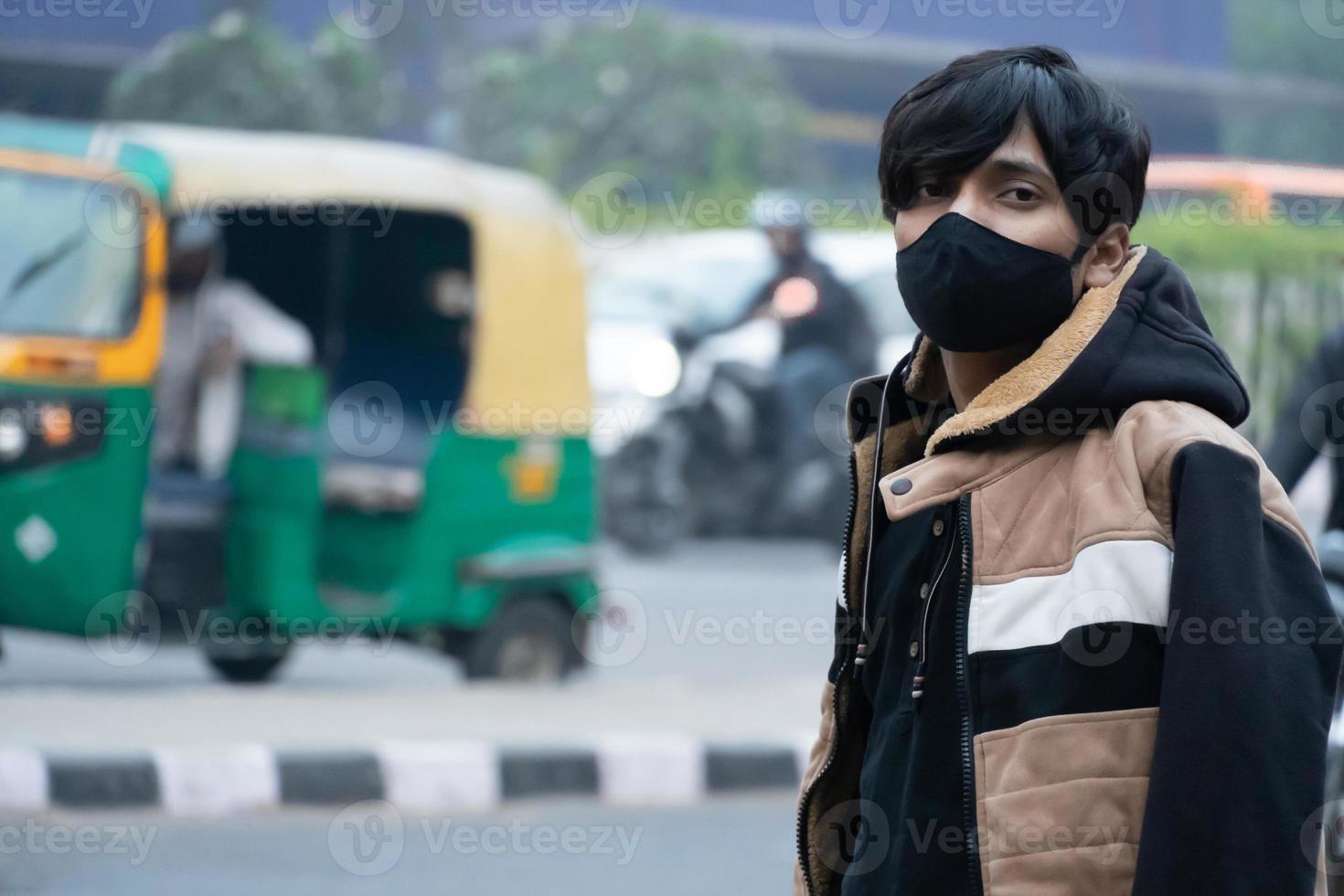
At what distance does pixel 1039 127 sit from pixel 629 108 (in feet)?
47.9

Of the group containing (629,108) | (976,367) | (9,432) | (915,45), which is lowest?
(9,432)

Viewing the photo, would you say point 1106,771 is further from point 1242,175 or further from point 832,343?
point 1242,175

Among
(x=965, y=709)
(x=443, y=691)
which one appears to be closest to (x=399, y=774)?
(x=443, y=691)

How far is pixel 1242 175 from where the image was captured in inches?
464

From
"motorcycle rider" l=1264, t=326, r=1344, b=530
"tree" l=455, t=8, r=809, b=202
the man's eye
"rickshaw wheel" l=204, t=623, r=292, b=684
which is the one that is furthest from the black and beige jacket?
"tree" l=455, t=8, r=809, b=202

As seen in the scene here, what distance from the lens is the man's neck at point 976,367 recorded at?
1.86 meters

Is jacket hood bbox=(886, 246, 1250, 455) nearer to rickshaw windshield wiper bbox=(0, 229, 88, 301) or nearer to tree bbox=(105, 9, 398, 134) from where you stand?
rickshaw windshield wiper bbox=(0, 229, 88, 301)

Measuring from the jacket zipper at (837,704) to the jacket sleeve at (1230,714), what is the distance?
43cm

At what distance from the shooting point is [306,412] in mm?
6961

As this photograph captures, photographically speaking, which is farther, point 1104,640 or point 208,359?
point 208,359

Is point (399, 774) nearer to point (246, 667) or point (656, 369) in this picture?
point (246, 667)

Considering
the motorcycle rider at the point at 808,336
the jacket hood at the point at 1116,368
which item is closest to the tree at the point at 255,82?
the motorcycle rider at the point at 808,336

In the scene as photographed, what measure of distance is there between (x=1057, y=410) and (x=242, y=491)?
213 inches

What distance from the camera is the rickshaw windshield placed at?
6152mm
